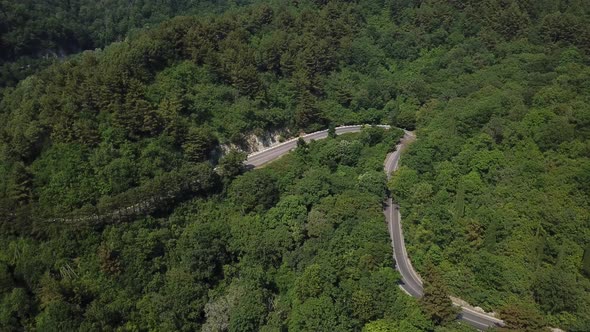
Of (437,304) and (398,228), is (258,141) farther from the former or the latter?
(437,304)

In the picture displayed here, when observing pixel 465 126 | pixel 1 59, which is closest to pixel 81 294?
pixel 465 126

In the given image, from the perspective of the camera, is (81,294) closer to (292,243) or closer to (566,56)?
(292,243)

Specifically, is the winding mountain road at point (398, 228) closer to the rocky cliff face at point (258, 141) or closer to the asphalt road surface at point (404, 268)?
the asphalt road surface at point (404, 268)

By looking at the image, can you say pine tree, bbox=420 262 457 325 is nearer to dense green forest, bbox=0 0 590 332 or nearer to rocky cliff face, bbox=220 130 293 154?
dense green forest, bbox=0 0 590 332

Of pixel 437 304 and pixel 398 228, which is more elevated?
pixel 437 304

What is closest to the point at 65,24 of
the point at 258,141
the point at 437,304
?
the point at 258,141

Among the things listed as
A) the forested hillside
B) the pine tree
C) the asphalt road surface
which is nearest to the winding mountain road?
the asphalt road surface
